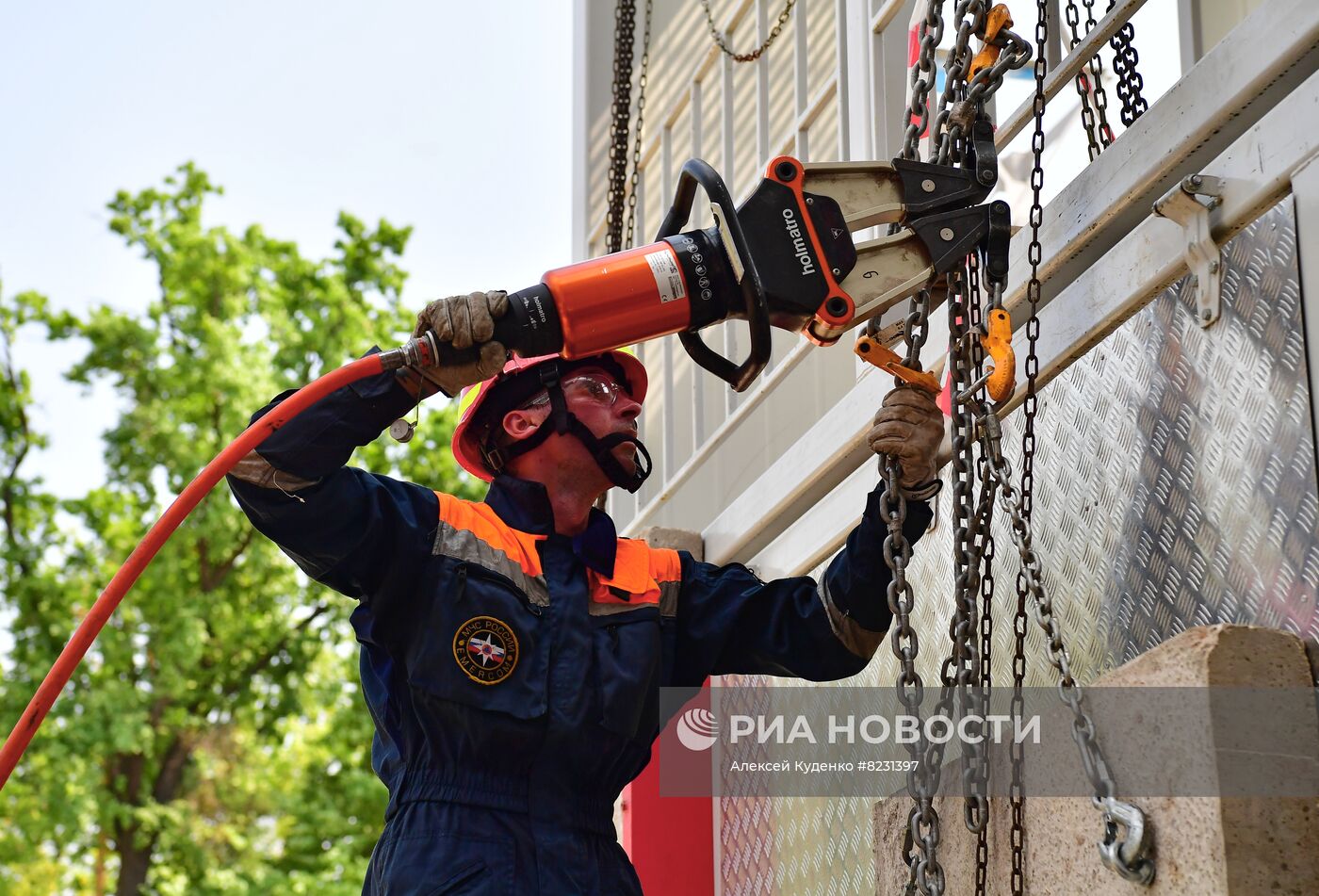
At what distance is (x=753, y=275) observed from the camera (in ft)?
10.1

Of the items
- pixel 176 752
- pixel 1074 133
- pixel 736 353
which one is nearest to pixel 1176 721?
pixel 1074 133

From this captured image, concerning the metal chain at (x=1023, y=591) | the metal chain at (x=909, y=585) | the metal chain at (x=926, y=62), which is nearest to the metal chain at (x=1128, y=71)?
the metal chain at (x=1023, y=591)

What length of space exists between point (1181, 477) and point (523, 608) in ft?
4.77

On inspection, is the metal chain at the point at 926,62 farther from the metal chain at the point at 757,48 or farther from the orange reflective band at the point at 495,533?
the metal chain at the point at 757,48

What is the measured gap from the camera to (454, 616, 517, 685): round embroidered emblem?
3377mm

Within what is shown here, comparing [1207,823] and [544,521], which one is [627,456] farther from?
[1207,823]

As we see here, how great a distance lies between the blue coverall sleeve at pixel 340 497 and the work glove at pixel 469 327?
0.21 metres

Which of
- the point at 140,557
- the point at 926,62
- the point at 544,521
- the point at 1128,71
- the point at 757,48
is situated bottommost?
the point at 140,557

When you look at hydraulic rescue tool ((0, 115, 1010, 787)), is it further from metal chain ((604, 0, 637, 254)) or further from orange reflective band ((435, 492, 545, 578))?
metal chain ((604, 0, 637, 254))

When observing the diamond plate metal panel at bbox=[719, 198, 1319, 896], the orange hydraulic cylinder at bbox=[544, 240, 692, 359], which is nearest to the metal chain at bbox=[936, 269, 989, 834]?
the diamond plate metal panel at bbox=[719, 198, 1319, 896]

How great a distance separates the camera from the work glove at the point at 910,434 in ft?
10.6

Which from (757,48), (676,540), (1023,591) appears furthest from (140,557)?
(757,48)

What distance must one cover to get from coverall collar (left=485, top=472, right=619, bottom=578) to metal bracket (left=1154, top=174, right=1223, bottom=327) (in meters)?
1.44

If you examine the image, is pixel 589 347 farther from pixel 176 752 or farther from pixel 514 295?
pixel 176 752
